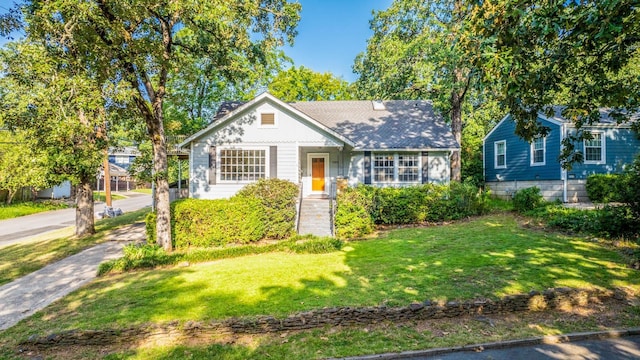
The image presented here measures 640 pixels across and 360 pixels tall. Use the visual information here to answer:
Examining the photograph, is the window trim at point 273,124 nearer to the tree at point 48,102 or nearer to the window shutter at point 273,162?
the window shutter at point 273,162

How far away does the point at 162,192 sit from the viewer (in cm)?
980

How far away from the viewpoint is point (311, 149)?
16.1 metres

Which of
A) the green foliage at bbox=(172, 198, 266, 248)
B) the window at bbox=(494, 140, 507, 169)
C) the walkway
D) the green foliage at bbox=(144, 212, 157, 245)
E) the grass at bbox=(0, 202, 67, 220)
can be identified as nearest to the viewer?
the walkway

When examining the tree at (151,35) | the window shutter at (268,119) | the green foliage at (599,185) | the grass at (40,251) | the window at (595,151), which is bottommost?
the grass at (40,251)

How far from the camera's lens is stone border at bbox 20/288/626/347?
4926 millimetres

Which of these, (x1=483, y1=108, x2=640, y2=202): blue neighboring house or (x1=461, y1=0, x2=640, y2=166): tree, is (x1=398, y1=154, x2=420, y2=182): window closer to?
(x1=483, y1=108, x2=640, y2=202): blue neighboring house

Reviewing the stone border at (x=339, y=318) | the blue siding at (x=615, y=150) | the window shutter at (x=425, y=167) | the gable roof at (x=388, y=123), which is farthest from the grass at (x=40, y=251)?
the blue siding at (x=615, y=150)

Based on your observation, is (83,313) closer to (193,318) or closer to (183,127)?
(193,318)

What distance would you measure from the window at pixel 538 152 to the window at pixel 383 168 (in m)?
8.27

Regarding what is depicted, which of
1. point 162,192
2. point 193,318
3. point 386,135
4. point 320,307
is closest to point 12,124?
point 162,192

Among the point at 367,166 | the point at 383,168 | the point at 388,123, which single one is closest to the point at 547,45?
the point at 383,168

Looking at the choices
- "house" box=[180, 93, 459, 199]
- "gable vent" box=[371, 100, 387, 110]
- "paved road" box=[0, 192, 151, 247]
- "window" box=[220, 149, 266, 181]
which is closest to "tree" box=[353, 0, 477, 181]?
"gable vent" box=[371, 100, 387, 110]

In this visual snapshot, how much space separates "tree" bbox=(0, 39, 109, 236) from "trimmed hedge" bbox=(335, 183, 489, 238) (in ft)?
26.8

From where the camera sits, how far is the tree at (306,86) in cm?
3397
